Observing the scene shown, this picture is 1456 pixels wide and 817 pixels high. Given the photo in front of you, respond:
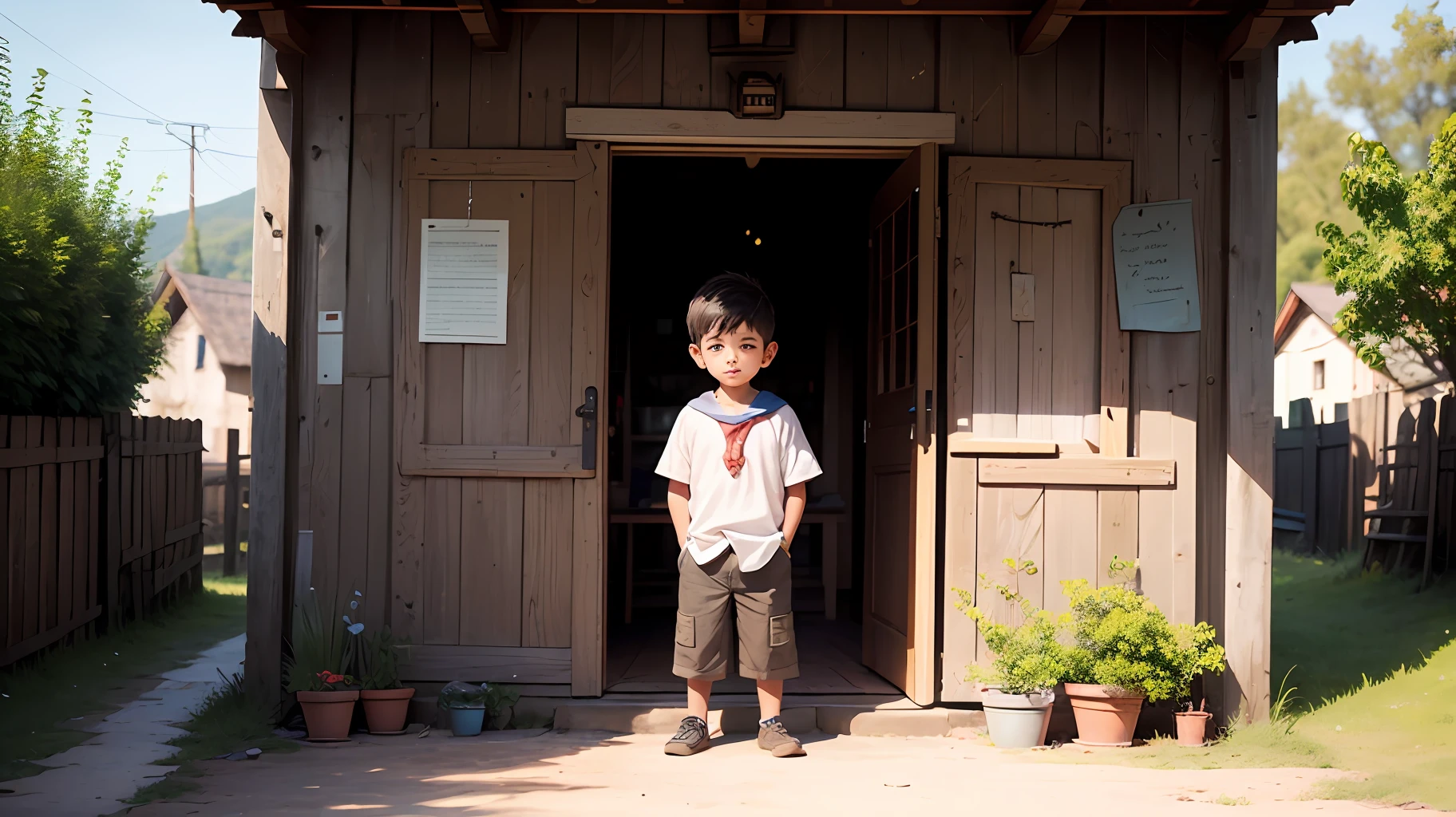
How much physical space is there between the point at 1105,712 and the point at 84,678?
15.3 ft

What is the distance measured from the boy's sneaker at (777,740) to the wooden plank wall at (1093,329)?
0.82 m

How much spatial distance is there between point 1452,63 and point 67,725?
32.3m

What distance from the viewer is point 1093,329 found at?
482cm

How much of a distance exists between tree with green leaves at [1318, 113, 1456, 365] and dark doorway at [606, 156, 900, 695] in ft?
14.5

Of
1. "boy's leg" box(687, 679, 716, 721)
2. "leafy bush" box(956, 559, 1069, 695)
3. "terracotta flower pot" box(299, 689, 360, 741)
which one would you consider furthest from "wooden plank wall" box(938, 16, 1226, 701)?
"terracotta flower pot" box(299, 689, 360, 741)

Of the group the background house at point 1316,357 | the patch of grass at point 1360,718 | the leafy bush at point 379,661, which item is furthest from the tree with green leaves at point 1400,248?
the background house at point 1316,357

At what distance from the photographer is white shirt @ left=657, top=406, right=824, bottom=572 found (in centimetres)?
420

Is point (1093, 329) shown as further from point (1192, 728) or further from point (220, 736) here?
point (220, 736)

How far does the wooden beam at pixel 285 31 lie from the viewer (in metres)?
4.42

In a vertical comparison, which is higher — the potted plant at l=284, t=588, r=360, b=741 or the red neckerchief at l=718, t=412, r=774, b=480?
the red neckerchief at l=718, t=412, r=774, b=480

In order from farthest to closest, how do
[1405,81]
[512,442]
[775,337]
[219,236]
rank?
[219,236], [1405,81], [775,337], [512,442]

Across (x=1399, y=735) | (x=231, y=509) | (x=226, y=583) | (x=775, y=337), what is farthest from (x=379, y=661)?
(x=231, y=509)

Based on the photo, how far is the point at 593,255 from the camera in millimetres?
4746

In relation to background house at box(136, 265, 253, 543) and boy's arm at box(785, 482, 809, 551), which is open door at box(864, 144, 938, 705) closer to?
boy's arm at box(785, 482, 809, 551)
